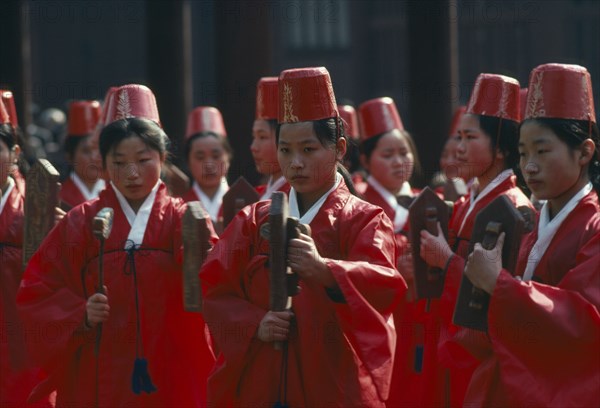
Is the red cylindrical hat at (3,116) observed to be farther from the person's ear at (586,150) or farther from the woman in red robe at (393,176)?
the person's ear at (586,150)

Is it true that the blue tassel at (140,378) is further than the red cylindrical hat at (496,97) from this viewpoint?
No

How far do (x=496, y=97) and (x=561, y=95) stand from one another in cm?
127

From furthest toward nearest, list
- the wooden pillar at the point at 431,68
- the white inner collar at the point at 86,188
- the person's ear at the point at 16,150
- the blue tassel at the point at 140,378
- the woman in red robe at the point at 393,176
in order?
the wooden pillar at the point at 431,68
the white inner collar at the point at 86,188
the woman in red robe at the point at 393,176
the person's ear at the point at 16,150
the blue tassel at the point at 140,378

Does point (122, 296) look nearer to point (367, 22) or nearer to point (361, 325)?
point (361, 325)

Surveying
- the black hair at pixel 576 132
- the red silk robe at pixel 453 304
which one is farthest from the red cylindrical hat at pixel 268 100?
the black hair at pixel 576 132

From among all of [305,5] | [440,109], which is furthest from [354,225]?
[305,5]

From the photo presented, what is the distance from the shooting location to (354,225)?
403 centimetres

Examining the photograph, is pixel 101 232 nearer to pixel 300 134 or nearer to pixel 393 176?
pixel 300 134

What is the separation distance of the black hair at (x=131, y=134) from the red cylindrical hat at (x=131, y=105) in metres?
0.07

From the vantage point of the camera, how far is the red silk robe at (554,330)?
11.8 ft

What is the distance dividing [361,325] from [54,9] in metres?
17.2

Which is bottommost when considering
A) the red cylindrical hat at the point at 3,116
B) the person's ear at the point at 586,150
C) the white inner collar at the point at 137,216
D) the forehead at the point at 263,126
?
the white inner collar at the point at 137,216

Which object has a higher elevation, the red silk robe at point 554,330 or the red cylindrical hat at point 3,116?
the red cylindrical hat at point 3,116

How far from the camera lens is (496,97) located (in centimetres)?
519
